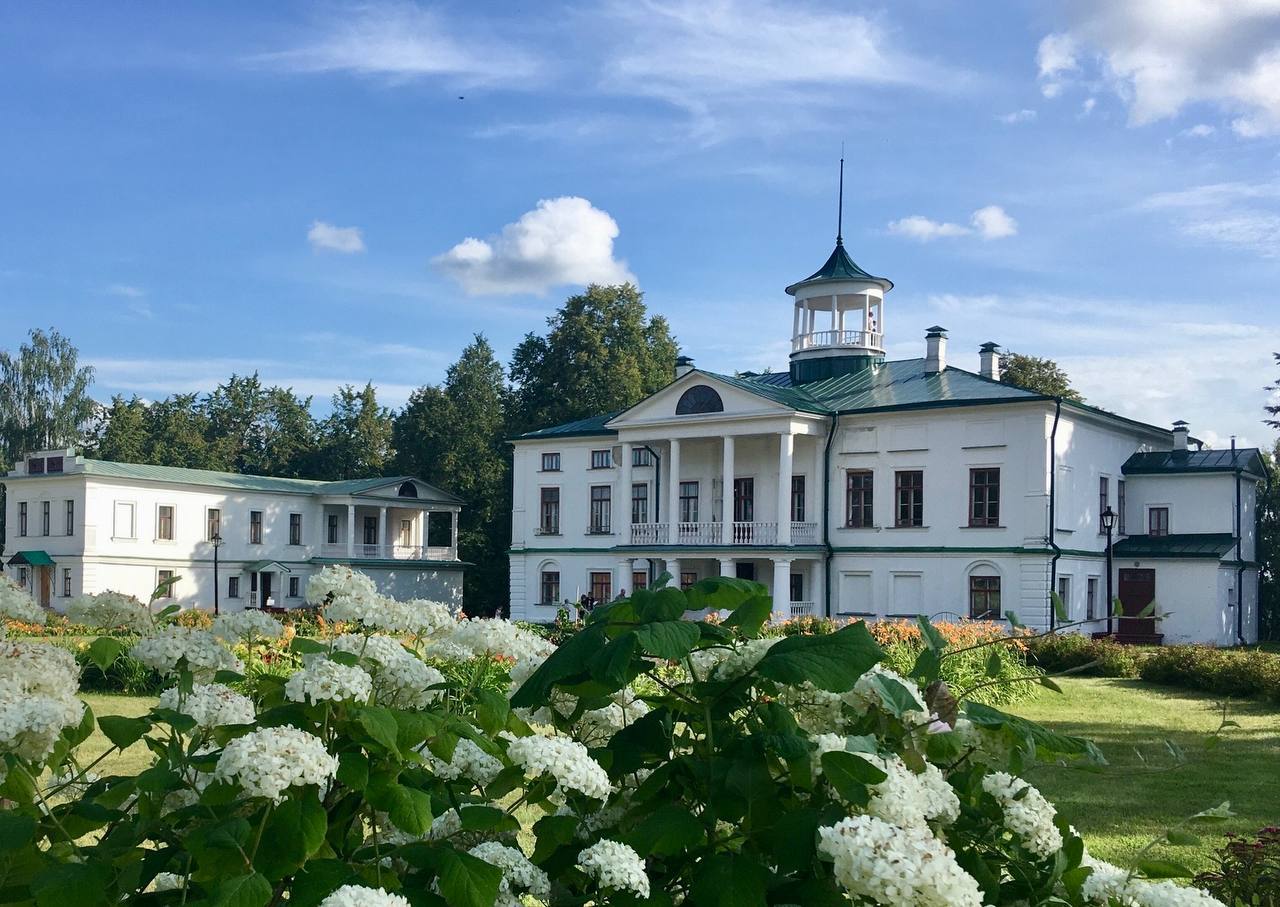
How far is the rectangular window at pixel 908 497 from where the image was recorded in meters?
30.7

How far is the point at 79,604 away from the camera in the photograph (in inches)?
131

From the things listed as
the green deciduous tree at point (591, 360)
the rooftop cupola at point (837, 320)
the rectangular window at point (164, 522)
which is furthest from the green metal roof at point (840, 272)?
the rectangular window at point (164, 522)

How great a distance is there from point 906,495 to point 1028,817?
2932 centimetres

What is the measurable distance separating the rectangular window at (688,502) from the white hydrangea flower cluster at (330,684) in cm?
3243

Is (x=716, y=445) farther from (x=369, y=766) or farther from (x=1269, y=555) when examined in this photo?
(x=369, y=766)

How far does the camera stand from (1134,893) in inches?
88.4

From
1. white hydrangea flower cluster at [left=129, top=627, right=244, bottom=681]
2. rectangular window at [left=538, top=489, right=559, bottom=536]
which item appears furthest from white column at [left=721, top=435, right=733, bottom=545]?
white hydrangea flower cluster at [left=129, top=627, right=244, bottom=681]

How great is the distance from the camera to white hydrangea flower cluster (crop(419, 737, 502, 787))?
8.29 ft

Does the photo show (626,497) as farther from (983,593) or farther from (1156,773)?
(1156,773)

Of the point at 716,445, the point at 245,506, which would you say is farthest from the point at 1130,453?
the point at 245,506

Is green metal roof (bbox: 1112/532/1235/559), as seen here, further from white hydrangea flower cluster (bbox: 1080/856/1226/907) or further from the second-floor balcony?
white hydrangea flower cluster (bbox: 1080/856/1226/907)

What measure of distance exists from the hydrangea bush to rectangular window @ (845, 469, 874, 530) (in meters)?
29.3

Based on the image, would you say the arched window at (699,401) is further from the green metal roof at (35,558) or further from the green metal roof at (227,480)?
the green metal roof at (35,558)

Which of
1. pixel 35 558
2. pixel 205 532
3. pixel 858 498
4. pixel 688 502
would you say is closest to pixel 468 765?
pixel 858 498
